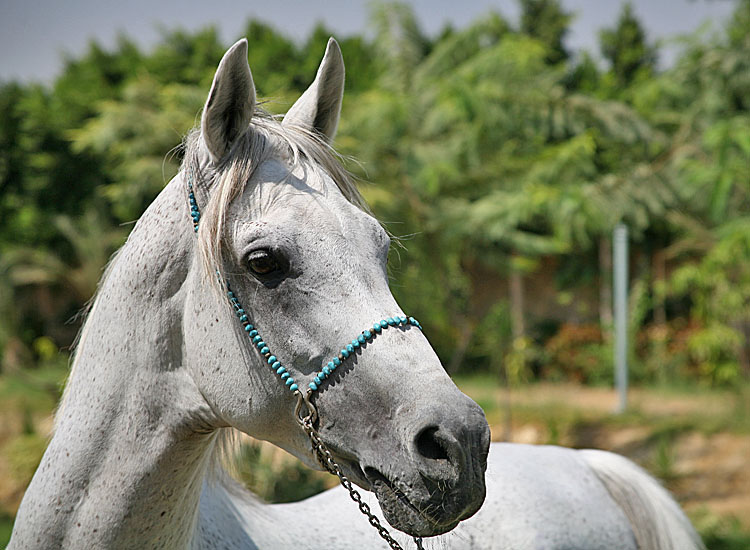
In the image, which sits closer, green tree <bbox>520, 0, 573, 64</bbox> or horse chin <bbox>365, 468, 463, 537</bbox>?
horse chin <bbox>365, 468, 463, 537</bbox>

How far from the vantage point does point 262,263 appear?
1.17 metres

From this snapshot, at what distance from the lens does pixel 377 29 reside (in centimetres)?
905

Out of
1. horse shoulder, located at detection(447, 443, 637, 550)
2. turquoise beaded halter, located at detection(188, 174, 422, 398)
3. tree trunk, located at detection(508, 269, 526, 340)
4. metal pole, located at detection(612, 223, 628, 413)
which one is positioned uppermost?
turquoise beaded halter, located at detection(188, 174, 422, 398)

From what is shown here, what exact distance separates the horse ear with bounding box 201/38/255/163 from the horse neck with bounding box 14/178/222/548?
142 mm

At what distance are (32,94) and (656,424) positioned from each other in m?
12.1

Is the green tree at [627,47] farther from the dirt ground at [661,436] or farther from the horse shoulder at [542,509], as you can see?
the horse shoulder at [542,509]

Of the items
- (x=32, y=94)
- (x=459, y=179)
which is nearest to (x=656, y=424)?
(x=459, y=179)

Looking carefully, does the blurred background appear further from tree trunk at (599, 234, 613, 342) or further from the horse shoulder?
the horse shoulder

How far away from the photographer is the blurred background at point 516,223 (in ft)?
21.2

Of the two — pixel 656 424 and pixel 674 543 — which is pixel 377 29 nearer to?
pixel 656 424

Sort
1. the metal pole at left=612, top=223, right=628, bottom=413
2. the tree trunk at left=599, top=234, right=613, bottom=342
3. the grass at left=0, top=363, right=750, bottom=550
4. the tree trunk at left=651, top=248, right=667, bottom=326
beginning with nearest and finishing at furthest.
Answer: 1. the grass at left=0, top=363, right=750, bottom=550
2. the metal pole at left=612, top=223, right=628, bottom=413
3. the tree trunk at left=651, top=248, right=667, bottom=326
4. the tree trunk at left=599, top=234, right=613, bottom=342

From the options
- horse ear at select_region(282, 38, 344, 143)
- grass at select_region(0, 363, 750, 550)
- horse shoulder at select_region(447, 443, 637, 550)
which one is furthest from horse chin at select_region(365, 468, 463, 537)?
grass at select_region(0, 363, 750, 550)

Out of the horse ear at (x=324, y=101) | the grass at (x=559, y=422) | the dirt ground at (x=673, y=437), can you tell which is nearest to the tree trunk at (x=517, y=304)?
the grass at (x=559, y=422)

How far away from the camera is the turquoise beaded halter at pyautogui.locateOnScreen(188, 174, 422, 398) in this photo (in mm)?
1109
